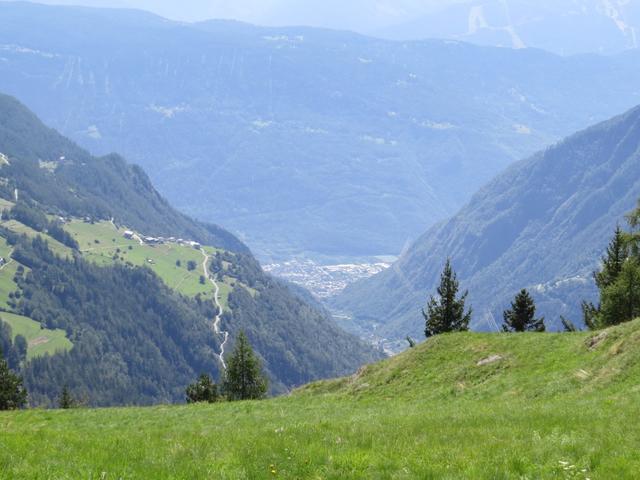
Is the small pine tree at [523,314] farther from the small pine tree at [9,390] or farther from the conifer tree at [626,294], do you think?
the small pine tree at [9,390]

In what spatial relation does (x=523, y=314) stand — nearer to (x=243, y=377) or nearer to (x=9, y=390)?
(x=243, y=377)

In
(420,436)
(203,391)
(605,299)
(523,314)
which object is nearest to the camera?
(420,436)

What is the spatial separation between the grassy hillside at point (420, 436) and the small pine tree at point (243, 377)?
4497 cm

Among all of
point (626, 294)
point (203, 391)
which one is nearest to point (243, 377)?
point (203, 391)

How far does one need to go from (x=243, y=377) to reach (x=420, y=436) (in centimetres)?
7047

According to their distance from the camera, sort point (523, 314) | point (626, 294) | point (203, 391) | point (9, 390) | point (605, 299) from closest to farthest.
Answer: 1. point (626, 294)
2. point (605, 299)
3. point (9, 390)
4. point (523, 314)
5. point (203, 391)

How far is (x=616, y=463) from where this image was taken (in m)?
18.7

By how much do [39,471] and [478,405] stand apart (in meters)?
23.2

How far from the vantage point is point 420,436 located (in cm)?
2370

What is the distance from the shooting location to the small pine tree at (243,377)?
302 ft

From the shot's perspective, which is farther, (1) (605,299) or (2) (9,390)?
(2) (9,390)

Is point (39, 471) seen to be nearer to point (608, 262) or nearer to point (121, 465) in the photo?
point (121, 465)

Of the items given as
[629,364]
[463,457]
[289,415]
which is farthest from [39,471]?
[629,364]

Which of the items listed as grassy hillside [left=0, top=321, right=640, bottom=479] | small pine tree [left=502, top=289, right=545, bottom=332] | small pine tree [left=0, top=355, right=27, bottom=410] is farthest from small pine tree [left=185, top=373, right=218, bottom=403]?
grassy hillside [left=0, top=321, right=640, bottom=479]
